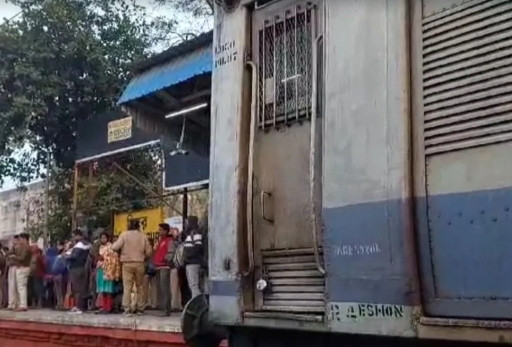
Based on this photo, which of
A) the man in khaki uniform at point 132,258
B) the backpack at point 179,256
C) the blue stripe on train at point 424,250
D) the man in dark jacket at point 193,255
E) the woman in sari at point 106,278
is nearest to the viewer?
the blue stripe on train at point 424,250

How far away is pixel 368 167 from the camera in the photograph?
2789 millimetres

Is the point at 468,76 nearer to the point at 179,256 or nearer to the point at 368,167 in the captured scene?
the point at 368,167

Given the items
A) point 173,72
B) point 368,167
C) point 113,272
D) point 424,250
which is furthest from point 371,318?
point 113,272

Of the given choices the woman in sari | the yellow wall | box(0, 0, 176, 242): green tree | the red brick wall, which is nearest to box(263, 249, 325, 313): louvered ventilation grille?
the red brick wall

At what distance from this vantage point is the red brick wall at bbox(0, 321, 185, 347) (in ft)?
23.3

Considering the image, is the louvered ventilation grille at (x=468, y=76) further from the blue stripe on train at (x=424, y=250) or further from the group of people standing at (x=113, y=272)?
the group of people standing at (x=113, y=272)

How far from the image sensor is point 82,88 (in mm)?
18281

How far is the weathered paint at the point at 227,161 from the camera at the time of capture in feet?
11.3

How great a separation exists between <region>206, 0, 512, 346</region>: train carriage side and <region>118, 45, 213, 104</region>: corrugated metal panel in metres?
2.22

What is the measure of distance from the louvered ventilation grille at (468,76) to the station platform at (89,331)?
13.8 ft

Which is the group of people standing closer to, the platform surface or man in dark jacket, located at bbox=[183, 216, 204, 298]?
man in dark jacket, located at bbox=[183, 216, 204, 298]

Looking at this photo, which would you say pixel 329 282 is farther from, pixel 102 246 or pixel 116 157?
pixel 116 157

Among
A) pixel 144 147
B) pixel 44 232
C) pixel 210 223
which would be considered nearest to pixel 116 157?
pixel 144 147

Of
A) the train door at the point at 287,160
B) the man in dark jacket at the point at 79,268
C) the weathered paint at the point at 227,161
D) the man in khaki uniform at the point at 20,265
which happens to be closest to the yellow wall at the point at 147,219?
the man in dark jacket at the point at 79,268
